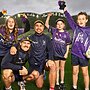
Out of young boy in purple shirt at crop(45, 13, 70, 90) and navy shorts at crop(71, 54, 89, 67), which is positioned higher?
young boy in purple shirt at crop(45, 13, 70, 90)

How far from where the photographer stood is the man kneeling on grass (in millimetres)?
9344

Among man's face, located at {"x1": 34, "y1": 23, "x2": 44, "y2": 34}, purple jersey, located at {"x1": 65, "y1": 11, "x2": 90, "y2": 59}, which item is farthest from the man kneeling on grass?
purple jersey, located at {"x1": 65, "y1": 11, "x2": 90, "y2": 59}

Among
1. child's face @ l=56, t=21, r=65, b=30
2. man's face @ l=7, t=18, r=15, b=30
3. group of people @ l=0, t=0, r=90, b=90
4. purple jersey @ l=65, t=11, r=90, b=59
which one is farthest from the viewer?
child's face @ l=56, t=21, r=65, b=30

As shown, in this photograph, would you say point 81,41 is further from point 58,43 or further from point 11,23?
point 11,23

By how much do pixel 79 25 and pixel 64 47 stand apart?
1.24 meters

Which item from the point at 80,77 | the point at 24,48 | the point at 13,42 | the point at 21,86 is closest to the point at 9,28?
the point at 13,42

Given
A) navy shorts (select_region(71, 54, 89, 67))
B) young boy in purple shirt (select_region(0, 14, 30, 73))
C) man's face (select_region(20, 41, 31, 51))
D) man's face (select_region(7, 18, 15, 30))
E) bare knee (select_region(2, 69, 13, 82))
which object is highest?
man's face (select_region(7, 18, 15, 30))

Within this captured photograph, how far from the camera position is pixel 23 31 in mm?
11094

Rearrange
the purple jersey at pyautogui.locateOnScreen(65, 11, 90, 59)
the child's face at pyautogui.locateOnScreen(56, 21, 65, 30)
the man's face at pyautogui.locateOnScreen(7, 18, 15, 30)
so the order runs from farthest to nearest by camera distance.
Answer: the child's face at pyautogui.locateOnScreen(56, 21, 65, 30) → the man's face at pyautogui.locateOnScreen(7, 18, 15, 30) → the purple jersey at pyautogui.locateOnScreen(65, 11, 90, 59)

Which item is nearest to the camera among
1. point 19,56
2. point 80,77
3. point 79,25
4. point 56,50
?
point 19,56

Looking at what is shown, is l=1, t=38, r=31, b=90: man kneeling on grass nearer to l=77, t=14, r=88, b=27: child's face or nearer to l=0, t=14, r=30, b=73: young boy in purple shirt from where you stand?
l=0, t=14, r=30, b=73: young boy in purple shirt

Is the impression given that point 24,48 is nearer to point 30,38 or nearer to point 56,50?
point 30,38

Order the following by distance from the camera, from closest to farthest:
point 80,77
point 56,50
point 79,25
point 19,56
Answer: point 19,56
point 79,25
point 56,50
point 80,77

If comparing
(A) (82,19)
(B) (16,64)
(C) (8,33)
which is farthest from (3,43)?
(A) (82,19)
